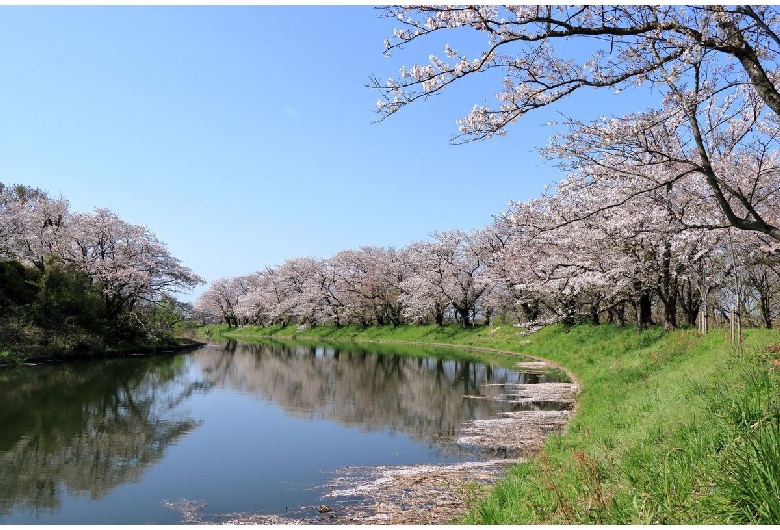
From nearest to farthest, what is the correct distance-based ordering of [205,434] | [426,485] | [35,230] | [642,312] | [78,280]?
[426,485] → [205,434] → [642,312] → [78,280] → [35,230]

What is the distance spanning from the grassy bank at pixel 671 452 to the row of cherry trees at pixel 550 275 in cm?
259

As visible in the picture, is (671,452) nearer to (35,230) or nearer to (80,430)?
(80,430)

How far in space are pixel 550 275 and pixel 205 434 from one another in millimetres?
17177

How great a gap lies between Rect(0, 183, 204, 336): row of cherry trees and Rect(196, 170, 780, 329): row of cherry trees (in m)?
22.9

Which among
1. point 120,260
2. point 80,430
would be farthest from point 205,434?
point 120,260

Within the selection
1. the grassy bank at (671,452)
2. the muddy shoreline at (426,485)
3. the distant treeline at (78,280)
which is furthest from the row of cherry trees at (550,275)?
the distant treeline at (78,280)

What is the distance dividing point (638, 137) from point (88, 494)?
10.6 metres

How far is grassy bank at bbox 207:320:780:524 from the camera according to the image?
437cm

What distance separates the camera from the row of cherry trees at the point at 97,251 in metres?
32.1

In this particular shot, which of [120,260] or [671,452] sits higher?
[120,260]

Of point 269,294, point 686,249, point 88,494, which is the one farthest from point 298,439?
point 269,294

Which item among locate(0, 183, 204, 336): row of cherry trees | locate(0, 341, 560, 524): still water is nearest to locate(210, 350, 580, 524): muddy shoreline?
locate(0, 341, 560, 524): still water

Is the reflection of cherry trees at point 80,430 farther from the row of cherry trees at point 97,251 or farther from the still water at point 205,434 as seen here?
the row of cherry trees at point 97,251

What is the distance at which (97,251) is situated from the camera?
35.5m
